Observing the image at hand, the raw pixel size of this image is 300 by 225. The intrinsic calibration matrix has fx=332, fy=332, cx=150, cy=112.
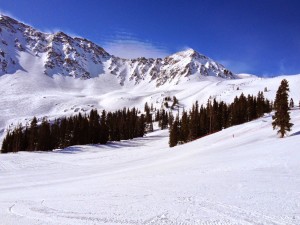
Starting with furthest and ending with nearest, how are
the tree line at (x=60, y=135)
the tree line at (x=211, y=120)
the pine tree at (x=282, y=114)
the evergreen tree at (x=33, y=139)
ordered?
the tree line at (x=60, y=135) < the evergreen tree at (x=33, y=139) < the tree line at (x=211, y=120) < the pine tree at (x=282, y=114)

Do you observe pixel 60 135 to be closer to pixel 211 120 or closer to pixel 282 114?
pixel 211 120

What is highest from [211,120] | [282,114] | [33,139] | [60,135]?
[211,120]

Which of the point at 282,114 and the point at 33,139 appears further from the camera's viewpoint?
the point at 33,139

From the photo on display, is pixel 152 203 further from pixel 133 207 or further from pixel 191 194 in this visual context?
pixel 191 194

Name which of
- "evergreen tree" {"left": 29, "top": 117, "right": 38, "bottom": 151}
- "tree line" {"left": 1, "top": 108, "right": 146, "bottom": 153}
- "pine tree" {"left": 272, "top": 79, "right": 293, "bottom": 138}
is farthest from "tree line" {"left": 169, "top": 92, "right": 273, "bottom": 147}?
"evergreen tree" {"left": 29, "top": 117, "right": 38, "bottom": 151}

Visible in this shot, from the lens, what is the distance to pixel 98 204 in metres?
14.5

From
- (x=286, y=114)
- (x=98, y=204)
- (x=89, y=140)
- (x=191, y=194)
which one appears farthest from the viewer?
(x=89, y=140)

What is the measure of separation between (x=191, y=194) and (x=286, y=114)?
3368 cm

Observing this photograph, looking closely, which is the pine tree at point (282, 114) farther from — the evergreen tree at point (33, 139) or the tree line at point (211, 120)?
the evergreen tree at point (33, 139)

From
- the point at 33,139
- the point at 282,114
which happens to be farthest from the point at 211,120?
the point at 33,139

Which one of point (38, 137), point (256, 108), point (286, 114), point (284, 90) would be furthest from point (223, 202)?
point (256, 108)

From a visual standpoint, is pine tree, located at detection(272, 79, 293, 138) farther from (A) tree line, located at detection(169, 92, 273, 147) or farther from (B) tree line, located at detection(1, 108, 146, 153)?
(B) tree line, located at detection(1, 108, 146, 153)

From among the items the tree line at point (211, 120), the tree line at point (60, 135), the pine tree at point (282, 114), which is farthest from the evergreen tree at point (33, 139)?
the pine tree at point (282, 114)

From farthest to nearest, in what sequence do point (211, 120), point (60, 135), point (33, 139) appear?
point (60, 135)
point (33, 139)
point (211, 120)
